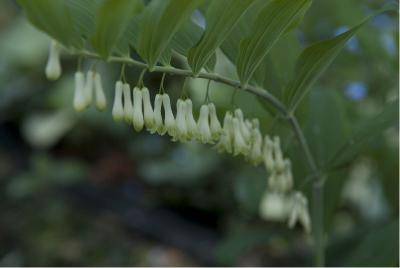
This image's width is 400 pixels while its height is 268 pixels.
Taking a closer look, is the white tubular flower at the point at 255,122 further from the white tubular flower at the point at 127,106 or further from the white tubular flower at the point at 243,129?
the white tubular flower at the point at 127,106

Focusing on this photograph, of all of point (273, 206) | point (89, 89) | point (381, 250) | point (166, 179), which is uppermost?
point (166, 179)

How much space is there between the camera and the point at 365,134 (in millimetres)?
1179

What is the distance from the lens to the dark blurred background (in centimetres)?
176

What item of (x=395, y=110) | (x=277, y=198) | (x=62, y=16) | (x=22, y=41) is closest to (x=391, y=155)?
(x=277, y=198)

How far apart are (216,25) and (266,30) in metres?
0.08

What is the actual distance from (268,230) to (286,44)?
95 cm

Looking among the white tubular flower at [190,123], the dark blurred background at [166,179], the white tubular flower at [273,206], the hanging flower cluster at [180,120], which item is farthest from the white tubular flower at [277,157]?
the white tubular flower at [273,206]

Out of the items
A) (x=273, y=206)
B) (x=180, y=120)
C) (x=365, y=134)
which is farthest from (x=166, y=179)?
(x=180, y=120)

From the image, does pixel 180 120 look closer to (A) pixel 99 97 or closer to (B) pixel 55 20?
(A) pixel 99 97

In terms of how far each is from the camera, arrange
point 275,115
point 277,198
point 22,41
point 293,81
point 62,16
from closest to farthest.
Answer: point 62,16 → point 293,81 → point 275,115 → point 277,198 → point 22,41

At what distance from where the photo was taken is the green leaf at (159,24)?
2.52 ft

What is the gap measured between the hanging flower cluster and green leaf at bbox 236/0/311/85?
0.27 feet

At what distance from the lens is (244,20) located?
1027 millimetres

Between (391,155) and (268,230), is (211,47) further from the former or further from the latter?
(268,230)
